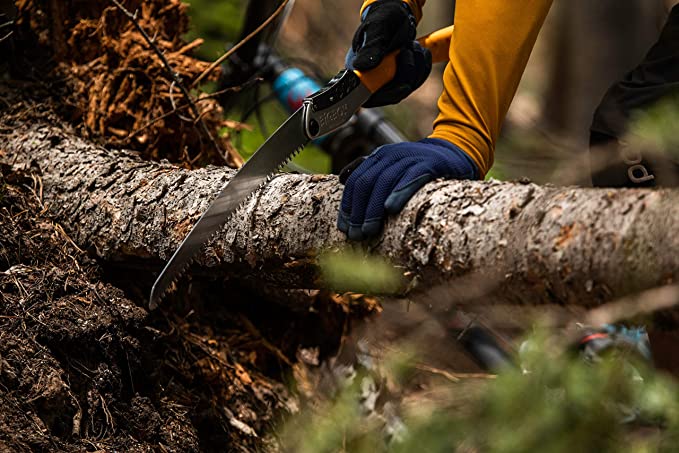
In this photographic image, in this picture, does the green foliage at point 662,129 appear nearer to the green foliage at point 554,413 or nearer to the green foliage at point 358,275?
the green foliage at point 554,413

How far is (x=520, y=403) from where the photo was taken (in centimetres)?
99

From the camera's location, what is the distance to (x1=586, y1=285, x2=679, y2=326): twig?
1090 millimetres

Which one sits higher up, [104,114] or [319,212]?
[104,114]

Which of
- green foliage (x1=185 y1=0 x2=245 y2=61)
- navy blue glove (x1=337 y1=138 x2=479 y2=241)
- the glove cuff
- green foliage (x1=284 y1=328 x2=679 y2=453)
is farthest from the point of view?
green foliage (x1=185 y1=0 x2=245 y2=61)

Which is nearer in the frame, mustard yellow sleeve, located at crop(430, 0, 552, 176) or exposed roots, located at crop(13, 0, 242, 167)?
mustard yellow sleeve, located at crop(430, 0, 552, 176)

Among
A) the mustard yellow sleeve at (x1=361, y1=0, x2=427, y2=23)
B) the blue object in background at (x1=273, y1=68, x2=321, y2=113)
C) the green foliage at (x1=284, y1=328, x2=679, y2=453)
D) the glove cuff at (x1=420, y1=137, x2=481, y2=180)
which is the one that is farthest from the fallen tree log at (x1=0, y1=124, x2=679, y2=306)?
the blue object in background at (x1=273, y1=68, x2=321, y2=113)

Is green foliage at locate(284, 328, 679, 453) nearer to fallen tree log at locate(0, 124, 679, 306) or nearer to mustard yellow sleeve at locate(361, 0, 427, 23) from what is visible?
fallen tree log at locate(0, 124, 679, 306)

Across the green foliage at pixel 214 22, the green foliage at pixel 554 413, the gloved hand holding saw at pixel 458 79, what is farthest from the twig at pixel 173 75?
the green foliage at pixel 214 22

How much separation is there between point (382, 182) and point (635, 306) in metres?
0.72

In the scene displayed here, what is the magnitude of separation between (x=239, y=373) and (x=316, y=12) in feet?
23.1

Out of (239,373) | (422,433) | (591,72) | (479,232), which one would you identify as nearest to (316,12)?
(591,72)

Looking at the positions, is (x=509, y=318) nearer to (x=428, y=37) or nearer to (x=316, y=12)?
(x=428, y=37)

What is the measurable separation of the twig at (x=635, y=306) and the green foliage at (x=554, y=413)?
6 centimetres

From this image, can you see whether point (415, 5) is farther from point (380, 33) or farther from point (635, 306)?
point (635, 306)
